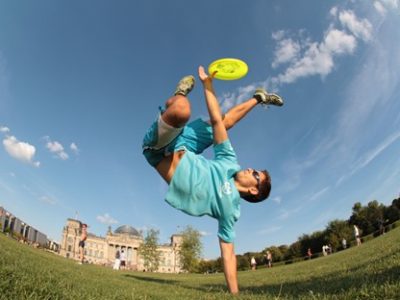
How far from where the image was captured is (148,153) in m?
5.30

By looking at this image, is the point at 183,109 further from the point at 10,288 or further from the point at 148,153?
the point at 10,288

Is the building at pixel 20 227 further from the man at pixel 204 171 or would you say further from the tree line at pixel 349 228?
the man at pixel 204 171

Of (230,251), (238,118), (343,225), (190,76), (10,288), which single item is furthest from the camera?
(343,225)

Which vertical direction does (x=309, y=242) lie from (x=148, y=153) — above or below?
above


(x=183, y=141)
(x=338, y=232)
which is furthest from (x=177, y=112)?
(x=338, y=232)

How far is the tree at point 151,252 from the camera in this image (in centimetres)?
8250

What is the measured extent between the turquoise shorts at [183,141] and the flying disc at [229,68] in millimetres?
937

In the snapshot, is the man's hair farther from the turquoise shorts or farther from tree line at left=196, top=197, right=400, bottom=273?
tree line at left=196, top=197, right=400, bottom=273

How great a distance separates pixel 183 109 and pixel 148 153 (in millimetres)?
1046

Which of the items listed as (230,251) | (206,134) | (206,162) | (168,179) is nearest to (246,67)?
(206,134)

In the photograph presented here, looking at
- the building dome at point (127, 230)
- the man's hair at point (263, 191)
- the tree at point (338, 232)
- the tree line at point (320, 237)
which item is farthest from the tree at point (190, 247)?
the building dome at point (127, 230)

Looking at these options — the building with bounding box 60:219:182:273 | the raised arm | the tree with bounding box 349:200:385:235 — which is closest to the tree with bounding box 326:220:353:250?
the tree with bounding box 349:200:385:235

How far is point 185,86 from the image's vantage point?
16.8 ft

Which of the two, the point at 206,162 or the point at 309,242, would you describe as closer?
the point at 206,162
